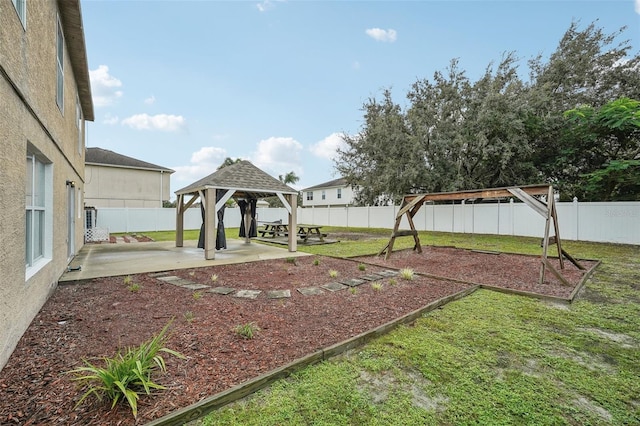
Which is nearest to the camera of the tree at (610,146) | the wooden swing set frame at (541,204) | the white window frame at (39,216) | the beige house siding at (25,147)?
the beige house siding at (25,147)

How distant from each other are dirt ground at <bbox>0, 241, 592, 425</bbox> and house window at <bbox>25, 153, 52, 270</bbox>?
836 millimetres

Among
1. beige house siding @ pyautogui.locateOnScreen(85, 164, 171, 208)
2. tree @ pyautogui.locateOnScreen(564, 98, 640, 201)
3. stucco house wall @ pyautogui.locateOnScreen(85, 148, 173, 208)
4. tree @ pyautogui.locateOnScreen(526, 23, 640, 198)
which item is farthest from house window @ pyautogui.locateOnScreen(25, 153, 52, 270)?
beige house siding @ pyautogui.locateOnScreen(85, 164, 171, 208)

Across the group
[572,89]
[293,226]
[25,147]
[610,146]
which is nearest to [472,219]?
[610,146]

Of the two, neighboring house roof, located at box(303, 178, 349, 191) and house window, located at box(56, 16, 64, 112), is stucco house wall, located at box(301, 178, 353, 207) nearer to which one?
neighboring house roof, located at box(303, 178, 349, 191)

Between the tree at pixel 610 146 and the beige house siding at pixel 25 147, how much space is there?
53.4ft

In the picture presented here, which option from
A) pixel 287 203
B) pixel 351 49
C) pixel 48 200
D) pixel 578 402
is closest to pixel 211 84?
pixel 351 49

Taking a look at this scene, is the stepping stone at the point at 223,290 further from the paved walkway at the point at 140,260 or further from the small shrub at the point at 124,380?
the small shrub at the point at 124,380

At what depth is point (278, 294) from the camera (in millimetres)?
5035

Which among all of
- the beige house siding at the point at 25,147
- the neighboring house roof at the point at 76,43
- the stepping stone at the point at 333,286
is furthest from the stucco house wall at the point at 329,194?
the beige house siding at the point at 25,147

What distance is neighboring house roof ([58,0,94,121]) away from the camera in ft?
19.0

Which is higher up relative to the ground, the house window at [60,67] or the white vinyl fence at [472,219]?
the house window at [60,67]

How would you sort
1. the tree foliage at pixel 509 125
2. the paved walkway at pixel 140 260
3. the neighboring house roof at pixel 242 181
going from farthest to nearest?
1. the tree foliage at pixel 509 125
2. the neighboring house roof at pixel 242 181
3. the paved walkway at pixel 140 260

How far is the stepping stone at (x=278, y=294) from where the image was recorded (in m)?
4.89

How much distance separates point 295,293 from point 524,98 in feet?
54.3
